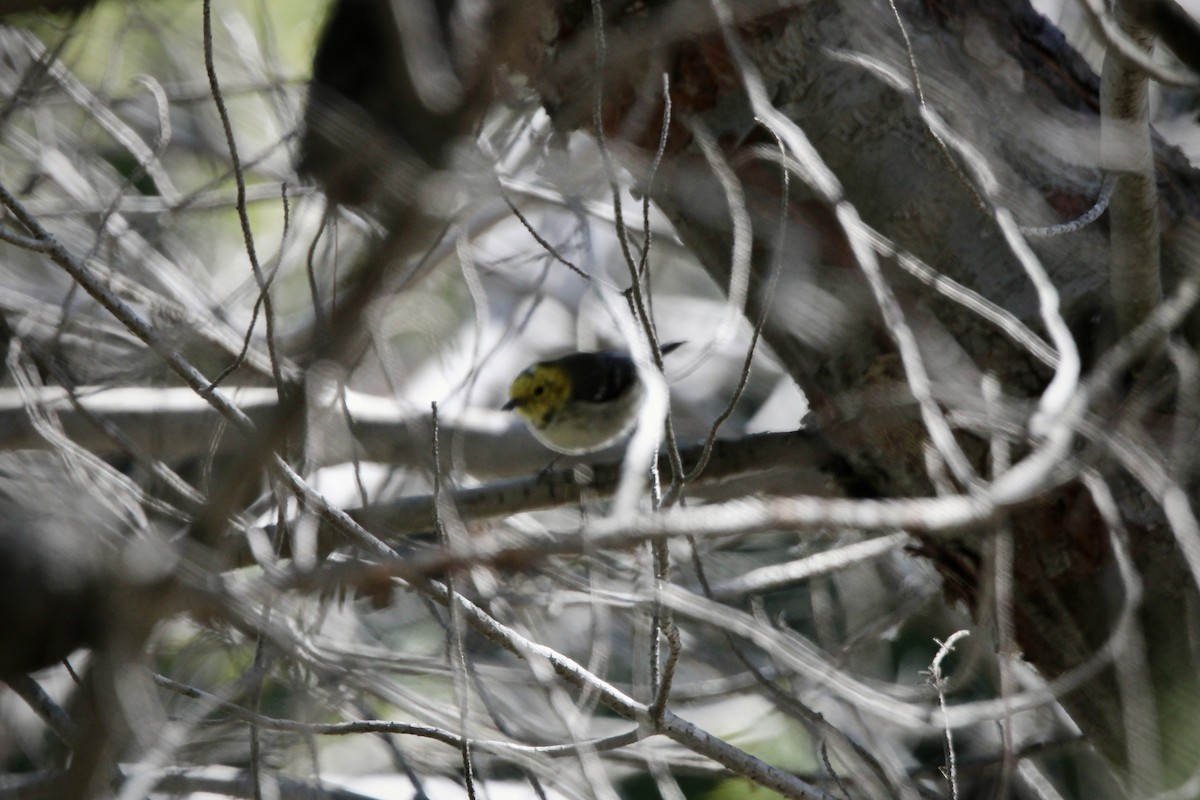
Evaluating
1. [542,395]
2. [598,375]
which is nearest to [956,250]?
[598,375]

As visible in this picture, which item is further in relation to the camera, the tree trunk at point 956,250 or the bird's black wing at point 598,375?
the bird's black wing at point 598,375

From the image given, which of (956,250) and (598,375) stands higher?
(598,375)

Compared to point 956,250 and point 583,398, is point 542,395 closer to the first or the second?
point 583,398

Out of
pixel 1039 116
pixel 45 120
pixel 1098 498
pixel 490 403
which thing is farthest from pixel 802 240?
pixel 490 403

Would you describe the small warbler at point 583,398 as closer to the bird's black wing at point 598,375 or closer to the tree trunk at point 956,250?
the bird's black wing at point 598,375

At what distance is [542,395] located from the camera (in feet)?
13.5

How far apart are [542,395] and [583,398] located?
0.15 metres

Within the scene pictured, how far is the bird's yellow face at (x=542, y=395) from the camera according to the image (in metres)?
4.07

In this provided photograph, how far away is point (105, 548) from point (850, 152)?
6.15ft

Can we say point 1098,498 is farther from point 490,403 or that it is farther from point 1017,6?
point 490,403

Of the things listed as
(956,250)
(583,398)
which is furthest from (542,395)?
(956,250)

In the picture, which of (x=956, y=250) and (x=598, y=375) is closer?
(x=956, y=250)

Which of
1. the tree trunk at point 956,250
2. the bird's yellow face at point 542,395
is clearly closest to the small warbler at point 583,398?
the bird's yellow face at point 542,395

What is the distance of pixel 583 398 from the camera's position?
4.11 metres
